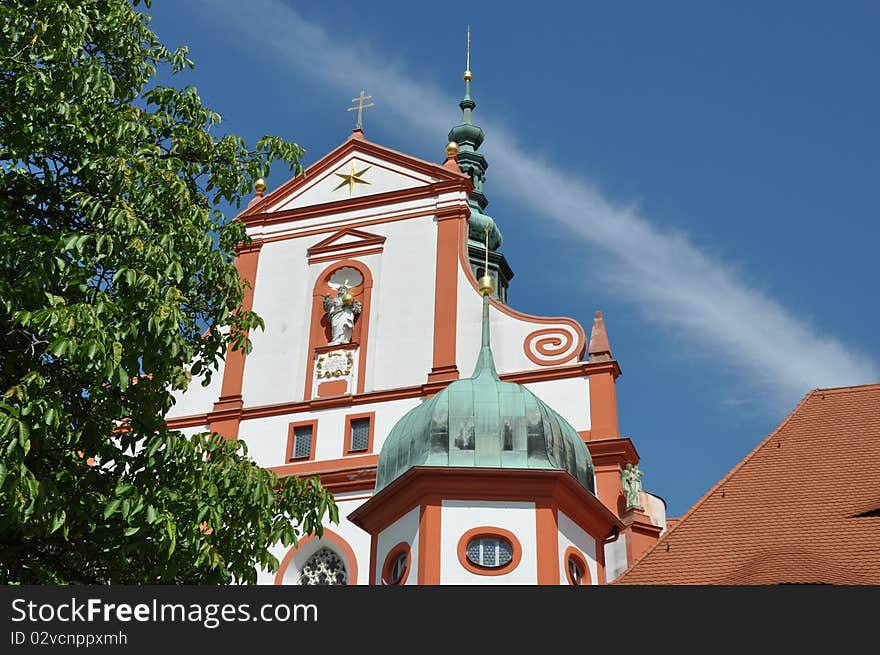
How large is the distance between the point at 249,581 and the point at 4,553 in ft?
5.54

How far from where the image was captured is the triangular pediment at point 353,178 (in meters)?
22.1

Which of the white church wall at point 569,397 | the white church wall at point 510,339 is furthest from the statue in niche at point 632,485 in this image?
the white church wall at point 510,339

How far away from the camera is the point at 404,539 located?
14.9 metres

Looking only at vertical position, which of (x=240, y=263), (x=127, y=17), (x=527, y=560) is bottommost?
(x=527, y=560)

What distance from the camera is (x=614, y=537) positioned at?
16.4 m

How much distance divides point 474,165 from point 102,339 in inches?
845

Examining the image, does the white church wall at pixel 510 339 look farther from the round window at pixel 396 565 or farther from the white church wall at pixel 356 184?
the round window at pixel 396 565

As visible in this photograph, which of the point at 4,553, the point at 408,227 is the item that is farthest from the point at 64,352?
the point at 408,227

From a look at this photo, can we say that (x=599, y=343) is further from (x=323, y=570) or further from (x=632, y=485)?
(x=323, y=570)

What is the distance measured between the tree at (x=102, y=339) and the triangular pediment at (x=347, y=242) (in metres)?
11.0

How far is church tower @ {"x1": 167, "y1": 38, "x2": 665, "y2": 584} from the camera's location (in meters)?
14.8

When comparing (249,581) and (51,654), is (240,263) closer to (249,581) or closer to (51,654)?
(249,581)

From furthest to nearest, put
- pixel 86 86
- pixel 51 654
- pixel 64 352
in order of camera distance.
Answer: pixel 86 86, pixel 64 352, pixel 51 654

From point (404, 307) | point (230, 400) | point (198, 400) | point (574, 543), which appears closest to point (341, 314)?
point (404, 307)
